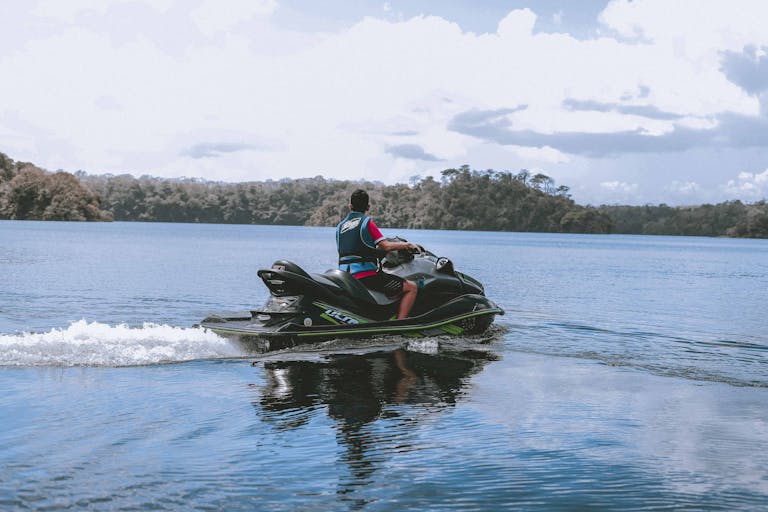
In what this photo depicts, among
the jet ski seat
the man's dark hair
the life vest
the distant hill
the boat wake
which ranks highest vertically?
the distant hill

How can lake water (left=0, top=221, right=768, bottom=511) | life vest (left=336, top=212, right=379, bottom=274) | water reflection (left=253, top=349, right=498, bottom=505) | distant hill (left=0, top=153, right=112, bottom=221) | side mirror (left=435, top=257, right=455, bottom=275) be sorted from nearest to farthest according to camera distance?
lake water (left=0, top=221, right=768, bottom=511) → water reflection (left=253, top=349, right=498, bottom=505) → life vest (left=336, top=212, right=379, bottom=274) → side mirror (left=435, top=257, right=455, bottom=275) → distant hill (left=0, top=153, right=112, bottom=221)

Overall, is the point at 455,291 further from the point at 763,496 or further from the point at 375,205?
the point at 375,205

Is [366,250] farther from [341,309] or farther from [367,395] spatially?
[367,395]

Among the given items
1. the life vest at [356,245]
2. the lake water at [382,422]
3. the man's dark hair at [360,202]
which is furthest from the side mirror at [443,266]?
the man's dark hair at [360,202]

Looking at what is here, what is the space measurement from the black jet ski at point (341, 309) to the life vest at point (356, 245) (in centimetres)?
24

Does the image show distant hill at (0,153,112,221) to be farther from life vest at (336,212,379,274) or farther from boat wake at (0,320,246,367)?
life vest at (336,212,379,274)

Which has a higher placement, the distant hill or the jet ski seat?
the distant hill

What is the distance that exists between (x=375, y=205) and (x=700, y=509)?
174683 mm

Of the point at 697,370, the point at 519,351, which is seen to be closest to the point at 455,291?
the point at 519,351

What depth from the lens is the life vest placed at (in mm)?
10023

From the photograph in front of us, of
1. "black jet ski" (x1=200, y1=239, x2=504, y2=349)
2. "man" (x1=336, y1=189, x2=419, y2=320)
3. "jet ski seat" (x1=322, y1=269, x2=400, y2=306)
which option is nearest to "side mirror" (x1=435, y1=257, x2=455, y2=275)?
"black jet ski" (x1=200, y1=239, x2=504, y2=349)

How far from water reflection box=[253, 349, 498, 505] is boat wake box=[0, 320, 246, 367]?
3.19ft

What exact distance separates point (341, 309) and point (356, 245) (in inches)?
34.2

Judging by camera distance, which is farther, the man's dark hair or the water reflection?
the man's dark hair
